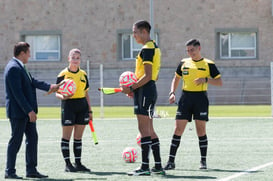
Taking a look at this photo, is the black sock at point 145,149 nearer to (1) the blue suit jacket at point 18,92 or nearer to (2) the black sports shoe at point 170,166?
(2) the black sports shoe at point 170,166

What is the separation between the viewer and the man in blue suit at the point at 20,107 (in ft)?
36.2

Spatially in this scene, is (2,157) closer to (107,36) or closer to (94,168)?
(94,168)

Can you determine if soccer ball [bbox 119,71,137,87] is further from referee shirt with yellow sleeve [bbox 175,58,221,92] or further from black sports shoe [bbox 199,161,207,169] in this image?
black sports shoe [bbox 199,161,207,169]

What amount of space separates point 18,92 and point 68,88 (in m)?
1.07

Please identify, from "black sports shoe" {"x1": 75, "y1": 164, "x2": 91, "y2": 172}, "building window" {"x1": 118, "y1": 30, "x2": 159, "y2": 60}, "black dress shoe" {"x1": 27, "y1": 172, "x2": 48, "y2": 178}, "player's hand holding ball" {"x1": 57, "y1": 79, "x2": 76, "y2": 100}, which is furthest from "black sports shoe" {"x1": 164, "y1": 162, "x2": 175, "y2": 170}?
"building window" {"x1": 118, "y1": 30, "x2": 159, "y2": 60}

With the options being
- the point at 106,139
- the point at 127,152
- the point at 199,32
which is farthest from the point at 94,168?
the point at 199,32

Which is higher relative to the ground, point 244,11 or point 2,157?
point 244,11

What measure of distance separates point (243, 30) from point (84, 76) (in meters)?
27.9

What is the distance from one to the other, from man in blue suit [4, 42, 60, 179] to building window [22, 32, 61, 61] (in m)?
30.4

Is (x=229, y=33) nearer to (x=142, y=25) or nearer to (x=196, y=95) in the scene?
(x=196, y=95)

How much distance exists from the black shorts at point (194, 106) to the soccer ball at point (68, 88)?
178 centimetres

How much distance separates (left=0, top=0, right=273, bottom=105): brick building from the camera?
39188 mm

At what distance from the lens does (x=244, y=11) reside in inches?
1539

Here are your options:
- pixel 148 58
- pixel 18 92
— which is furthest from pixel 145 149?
pixel 18 92
